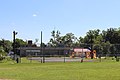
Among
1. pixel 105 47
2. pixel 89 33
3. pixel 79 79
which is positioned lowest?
pixel 79 79

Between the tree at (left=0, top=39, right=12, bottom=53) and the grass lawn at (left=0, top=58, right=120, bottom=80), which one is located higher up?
the tree at (left=0, top=39, right=12, bottom=53)

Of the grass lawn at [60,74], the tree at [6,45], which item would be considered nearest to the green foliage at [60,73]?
the grass lawn at [60,74]

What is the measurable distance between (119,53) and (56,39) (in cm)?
8350

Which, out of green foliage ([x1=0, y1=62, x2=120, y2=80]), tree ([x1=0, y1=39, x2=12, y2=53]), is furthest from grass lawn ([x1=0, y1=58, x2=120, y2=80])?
tree ([x1=0, y1=39, x2=12, y2=53])

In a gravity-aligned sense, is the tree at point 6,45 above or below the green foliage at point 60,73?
above

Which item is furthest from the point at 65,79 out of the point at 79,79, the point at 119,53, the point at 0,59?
the point at 119,53

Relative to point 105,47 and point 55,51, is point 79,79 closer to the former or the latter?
point 105,47

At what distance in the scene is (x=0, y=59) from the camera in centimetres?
5431

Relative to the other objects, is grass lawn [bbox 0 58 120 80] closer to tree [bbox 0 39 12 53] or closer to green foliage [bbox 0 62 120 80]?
green foliage [bbox 0 62 120 80]

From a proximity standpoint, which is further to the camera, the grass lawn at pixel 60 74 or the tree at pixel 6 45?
the tree at pixel 6 45

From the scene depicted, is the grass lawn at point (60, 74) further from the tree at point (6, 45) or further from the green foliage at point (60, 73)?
the tree at point (6, 45)

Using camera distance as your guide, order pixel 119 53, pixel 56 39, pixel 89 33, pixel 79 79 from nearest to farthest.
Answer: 1. pixel 79 79
2. pixel 119 53
3. pixel 89 33
4. pixel 56 39

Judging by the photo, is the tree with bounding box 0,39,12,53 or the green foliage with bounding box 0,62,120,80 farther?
the tree with bounding box 0,39,12,53

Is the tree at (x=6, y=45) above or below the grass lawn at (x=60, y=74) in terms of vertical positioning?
above
